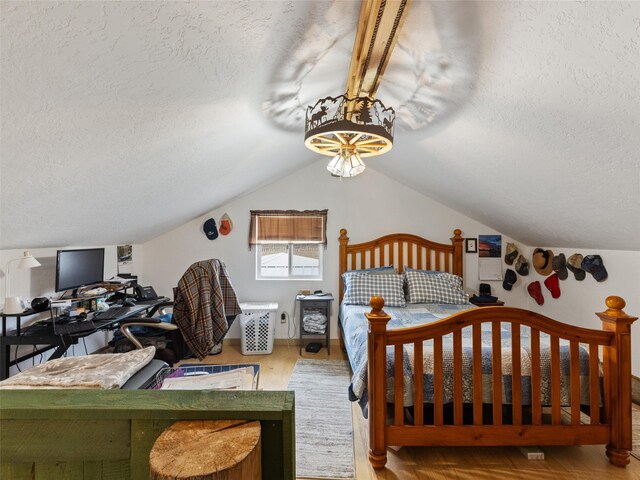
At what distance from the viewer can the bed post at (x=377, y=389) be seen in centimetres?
188

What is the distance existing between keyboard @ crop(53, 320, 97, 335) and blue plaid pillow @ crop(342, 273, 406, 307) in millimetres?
2257

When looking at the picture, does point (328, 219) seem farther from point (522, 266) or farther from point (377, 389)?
point (377, 389)

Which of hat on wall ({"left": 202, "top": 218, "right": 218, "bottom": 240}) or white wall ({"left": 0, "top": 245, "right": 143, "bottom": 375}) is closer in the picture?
white wall ({"left": 0, "top": 245, "right": 143, "bottom": 375})

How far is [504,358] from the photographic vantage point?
2.01 m

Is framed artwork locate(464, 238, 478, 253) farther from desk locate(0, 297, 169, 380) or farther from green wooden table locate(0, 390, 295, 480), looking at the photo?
green wooden table locate(0, 390, 295, 480)

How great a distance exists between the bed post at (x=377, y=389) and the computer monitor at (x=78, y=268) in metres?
2.50

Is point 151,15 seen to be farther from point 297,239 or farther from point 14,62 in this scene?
point 297,239

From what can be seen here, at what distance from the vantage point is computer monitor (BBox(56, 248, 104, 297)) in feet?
8.86

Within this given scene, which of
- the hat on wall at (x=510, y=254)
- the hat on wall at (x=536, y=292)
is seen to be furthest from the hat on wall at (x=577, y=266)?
the hat on wall at (x=510, y=254)

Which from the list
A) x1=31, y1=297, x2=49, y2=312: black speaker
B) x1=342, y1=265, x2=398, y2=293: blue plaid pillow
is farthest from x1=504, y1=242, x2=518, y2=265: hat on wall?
x1=31, y1=297, x2=49, y2=312: black speaker

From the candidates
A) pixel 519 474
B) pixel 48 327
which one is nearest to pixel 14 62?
pixel 48 327

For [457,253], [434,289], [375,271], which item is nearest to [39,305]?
[375,271]

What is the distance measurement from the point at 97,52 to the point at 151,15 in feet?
0.78

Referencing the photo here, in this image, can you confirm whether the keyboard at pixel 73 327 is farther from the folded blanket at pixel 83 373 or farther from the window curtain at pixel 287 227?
the window curtain at pixel 287 227
